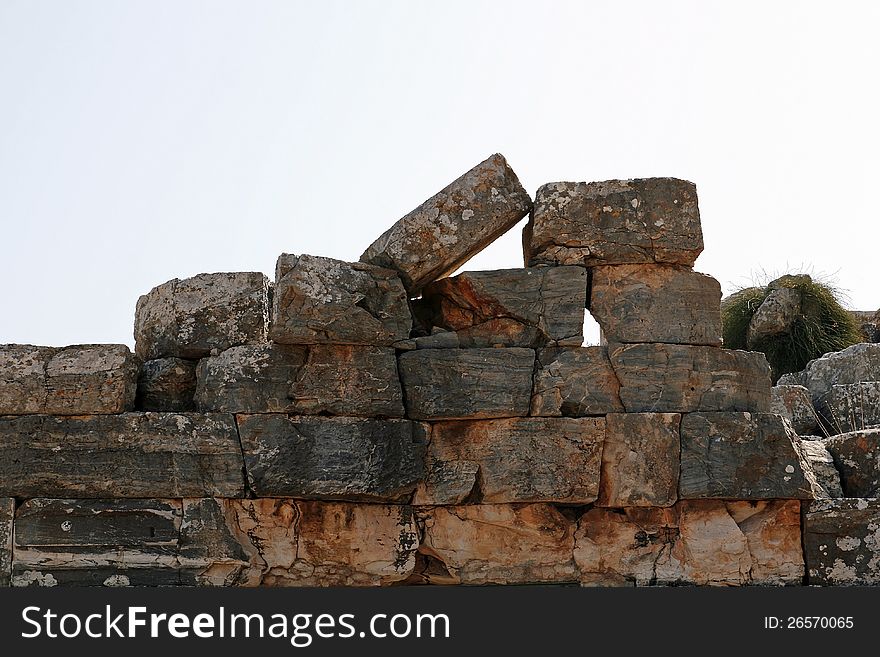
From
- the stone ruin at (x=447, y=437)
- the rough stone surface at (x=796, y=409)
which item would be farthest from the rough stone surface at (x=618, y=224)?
the rough stone surface at (x=796, y=409)

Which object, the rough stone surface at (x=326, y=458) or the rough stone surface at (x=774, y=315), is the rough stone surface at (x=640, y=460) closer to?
the rough stone surface at (x=326, y=458)

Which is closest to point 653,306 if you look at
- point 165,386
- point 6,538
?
point 165,386

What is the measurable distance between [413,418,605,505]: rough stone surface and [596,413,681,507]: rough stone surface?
95mm

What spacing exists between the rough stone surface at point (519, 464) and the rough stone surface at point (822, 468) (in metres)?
1.48

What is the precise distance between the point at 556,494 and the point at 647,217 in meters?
1.84

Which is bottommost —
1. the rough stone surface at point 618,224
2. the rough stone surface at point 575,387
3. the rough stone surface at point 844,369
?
the rough stone surface at point 575,387

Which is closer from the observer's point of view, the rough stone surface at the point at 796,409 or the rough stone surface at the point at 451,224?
the rough stone surface at the point at 451,224

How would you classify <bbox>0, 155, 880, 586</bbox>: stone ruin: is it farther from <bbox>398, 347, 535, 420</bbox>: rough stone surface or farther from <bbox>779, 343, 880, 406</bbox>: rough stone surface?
<bbox>779, 343, 880, 406</bbox>: rough stone surface

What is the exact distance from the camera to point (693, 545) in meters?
6.91

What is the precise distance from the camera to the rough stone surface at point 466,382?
6.94m

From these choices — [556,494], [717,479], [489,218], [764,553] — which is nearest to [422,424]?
[556,494]

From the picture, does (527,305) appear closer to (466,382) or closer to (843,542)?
(466,382)

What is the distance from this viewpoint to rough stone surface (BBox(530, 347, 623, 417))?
6.96 m

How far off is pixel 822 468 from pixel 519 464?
221 centimetres
